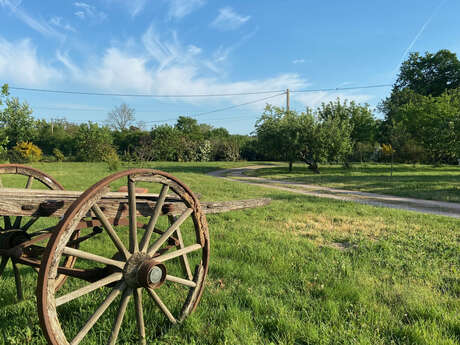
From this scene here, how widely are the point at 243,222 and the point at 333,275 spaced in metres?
3.03

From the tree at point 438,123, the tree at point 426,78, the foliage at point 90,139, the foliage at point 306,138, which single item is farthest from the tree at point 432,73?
the foliage at point 90,139

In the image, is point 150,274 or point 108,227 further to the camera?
point 150,274

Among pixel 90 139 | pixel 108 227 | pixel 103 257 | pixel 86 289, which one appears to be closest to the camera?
pixel 86 289

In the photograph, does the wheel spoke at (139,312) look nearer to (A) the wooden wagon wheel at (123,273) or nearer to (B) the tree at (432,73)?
(A) the wooden wagon wheel at (123,273)

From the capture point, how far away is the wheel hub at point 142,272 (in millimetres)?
2035

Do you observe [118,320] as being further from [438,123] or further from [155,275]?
[438,123]

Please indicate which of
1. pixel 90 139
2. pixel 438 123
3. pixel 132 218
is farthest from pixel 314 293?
pixel 90 139

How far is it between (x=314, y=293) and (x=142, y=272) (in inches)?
76.6

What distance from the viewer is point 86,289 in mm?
1818

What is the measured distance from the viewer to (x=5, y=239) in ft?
8.72

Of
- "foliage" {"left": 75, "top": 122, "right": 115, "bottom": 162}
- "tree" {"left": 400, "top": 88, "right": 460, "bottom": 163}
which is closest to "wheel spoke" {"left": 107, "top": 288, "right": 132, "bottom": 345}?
"tree" {"left": 400, "top": 88, "right": 460, "bottom": 163}

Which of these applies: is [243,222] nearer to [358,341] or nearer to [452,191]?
[358,341]

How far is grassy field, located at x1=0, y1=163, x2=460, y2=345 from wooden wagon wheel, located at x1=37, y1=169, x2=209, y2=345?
111 millimetres

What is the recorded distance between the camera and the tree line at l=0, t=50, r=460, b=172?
19.0m
